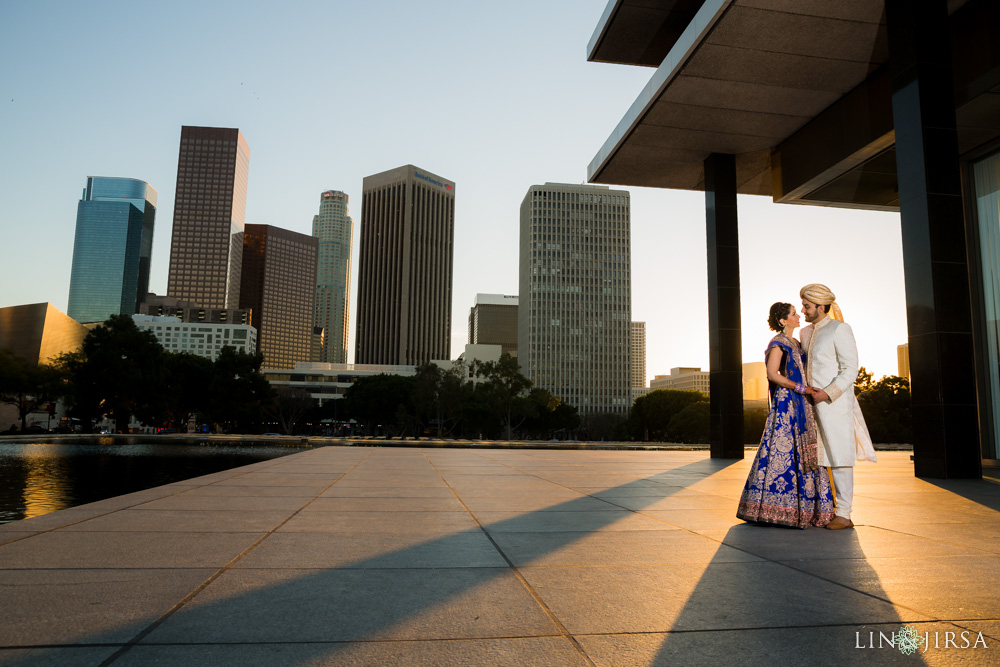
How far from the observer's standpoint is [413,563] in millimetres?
3758

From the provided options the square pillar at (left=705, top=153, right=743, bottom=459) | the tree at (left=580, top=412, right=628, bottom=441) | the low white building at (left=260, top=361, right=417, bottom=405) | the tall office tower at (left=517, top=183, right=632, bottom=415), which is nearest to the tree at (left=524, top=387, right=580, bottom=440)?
the tree at (left=580, top=412, right=628, bottom=441)

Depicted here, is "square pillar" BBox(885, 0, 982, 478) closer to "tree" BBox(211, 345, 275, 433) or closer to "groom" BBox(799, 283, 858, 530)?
"groom" BBox(799, 283, 858, 530)

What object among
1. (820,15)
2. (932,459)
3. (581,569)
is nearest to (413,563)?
(581,569)

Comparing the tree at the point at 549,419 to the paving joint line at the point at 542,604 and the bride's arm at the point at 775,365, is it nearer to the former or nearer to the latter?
the bride's arm at the point at 775,365

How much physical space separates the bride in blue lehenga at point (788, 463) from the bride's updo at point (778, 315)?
241 millimetres

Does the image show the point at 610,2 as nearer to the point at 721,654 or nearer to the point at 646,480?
the point at 646,480

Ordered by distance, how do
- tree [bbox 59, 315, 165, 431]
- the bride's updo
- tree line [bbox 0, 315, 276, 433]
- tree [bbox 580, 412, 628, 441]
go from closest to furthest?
the bride's updo, tree [bbox 59, 315, 165, 431], tree line [bbox 0, 315, 276, 433], tree [bbox 580, 412, 628, 441]

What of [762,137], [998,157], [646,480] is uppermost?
[762,137]

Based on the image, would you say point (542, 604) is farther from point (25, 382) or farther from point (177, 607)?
point (25, 382)

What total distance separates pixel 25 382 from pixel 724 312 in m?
57.4

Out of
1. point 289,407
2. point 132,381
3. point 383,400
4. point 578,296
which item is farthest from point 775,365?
point 578,296

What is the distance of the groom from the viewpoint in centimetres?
543

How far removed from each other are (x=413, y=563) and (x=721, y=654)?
6.52 ft

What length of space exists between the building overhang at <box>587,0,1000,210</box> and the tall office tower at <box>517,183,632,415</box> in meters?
140
